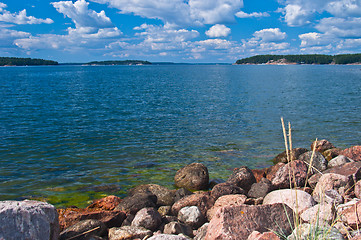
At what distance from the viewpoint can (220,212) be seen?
6828 mm

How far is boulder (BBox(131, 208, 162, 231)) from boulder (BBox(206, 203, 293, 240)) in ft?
8.52

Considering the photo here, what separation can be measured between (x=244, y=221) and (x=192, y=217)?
328 cm

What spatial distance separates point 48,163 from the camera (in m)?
16.8

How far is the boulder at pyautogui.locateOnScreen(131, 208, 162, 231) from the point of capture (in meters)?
8.87

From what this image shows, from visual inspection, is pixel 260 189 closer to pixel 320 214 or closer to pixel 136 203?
pixel 320 214

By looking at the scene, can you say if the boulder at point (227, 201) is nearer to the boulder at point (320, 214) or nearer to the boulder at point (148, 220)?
the boulder at point (148, 220)

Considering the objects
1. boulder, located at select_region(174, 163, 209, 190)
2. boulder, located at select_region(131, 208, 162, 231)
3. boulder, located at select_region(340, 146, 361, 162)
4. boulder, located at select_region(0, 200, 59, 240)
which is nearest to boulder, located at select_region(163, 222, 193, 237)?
boulder, located at select_region(131, 208, 162, 231)

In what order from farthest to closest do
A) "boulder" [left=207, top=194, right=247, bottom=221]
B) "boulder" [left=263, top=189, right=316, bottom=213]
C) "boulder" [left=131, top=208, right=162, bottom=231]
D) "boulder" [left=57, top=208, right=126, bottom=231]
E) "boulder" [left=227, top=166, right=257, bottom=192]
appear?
"boulder" [left=227, top=166, right=257, bottom=192]
"boulder" [left=207, top=194, right=247, bottom=221]
"boulder" [left=57, top=208, right=126, bottom=231]
"boulder" [left=131, top=208, right=162, bottom=231]
"boulder" [left=263, top=189, right=316, bottom=213]

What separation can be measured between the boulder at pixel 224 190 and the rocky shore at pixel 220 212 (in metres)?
0.04

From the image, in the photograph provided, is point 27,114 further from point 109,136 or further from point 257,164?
point 257,164

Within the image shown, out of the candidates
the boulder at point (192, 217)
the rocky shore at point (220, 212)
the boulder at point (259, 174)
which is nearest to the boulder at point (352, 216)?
the rocky shore at point (220, 212)

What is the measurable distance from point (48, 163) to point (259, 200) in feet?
39.5

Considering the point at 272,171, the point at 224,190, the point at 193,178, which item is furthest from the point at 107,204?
the point at 272,171

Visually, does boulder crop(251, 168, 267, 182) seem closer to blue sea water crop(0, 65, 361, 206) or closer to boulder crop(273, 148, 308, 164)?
blue sea water crop(0, 65, 361, 206)
